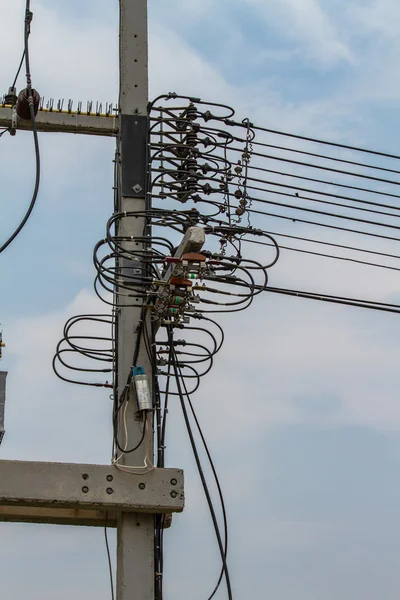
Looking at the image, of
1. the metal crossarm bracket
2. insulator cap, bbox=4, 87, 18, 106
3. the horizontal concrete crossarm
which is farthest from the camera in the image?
the horizontal concrete crossarm

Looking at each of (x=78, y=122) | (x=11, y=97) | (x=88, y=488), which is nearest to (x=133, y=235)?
(x=78, y=122)

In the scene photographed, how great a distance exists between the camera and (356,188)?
10.2m

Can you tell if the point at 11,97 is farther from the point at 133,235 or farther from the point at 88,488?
the point at 88,488

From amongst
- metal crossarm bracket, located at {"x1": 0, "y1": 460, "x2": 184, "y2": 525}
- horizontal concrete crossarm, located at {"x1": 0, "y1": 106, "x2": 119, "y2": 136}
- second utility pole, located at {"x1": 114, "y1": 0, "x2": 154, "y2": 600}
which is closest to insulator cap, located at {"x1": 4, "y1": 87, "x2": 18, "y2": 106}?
horizontal concrete crossarm, located at {"x1": 0, "y1": 106, "x2": 119, "y2": 136}

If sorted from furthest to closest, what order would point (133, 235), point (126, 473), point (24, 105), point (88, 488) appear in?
1. point (24, 105)
2. point (133, 235)
3. point (126, 473)
4. point (88, 488)

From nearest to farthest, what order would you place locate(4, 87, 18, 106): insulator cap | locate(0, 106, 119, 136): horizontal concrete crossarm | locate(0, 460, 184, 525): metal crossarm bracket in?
locate(0, 460, 184, 525): metal crossarm bracket
locate(4, 87, 18, 106): insulator cap
locate(0, 106, 119, 136): horizontal concrete crossarm

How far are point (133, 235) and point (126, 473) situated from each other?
1843mm

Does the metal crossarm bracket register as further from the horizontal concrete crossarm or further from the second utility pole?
the horizontal concrete crossarm

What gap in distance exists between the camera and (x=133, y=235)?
26.2 ft

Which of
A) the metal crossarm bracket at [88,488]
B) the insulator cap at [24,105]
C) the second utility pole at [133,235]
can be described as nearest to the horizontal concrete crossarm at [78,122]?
the insulator cap at [24,105]

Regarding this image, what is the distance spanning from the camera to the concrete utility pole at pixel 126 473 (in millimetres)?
7195

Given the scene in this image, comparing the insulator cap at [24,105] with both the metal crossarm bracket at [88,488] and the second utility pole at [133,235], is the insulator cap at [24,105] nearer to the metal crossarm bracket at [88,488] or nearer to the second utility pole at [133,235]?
the second utility pole at [133,235]

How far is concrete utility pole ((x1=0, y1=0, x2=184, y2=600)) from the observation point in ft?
23.6

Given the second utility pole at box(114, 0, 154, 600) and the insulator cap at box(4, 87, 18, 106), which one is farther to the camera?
the insulator cap at box(4, 87, 18, 106)
